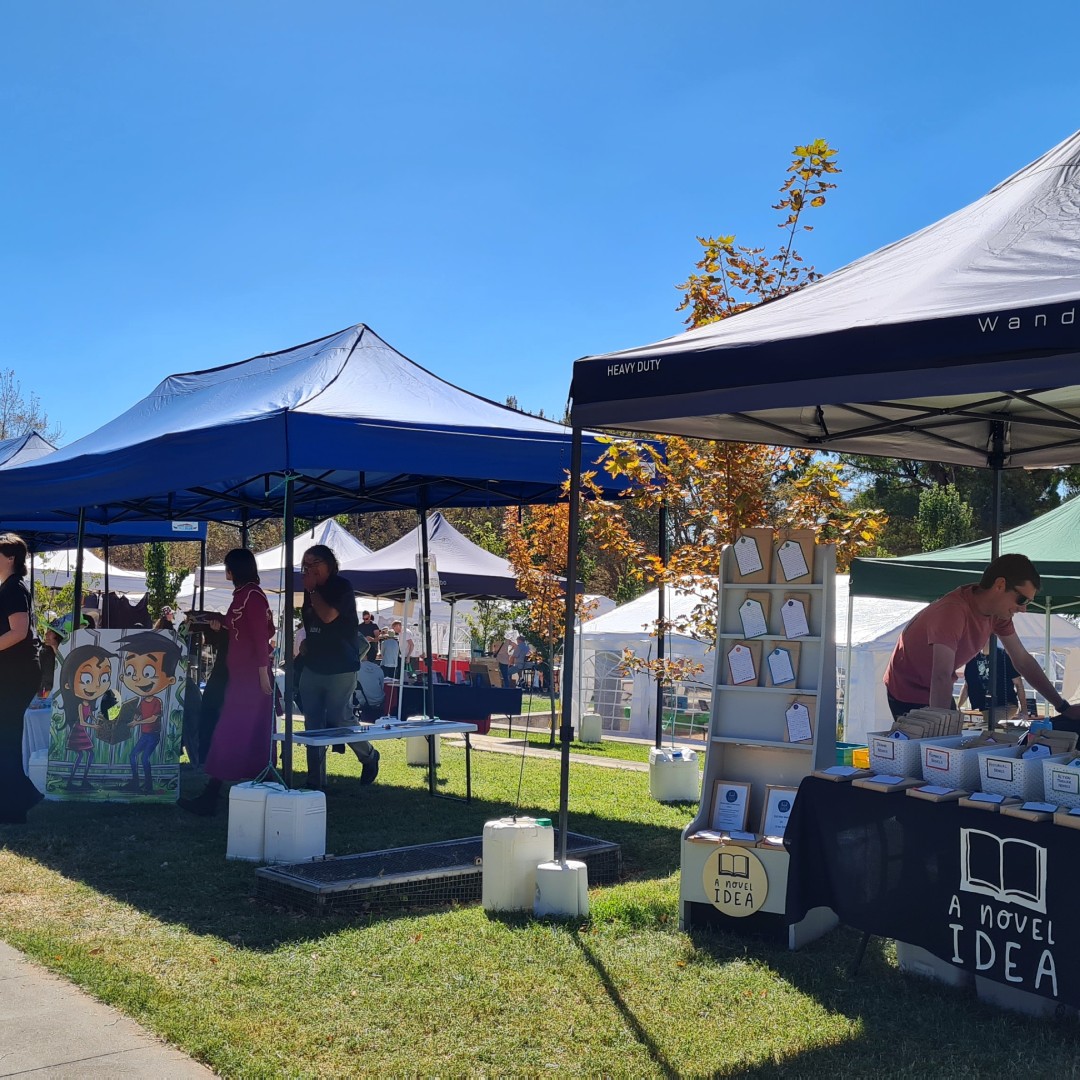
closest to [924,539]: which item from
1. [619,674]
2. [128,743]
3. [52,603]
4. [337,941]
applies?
[619,674]

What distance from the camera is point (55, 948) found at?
5004 mm

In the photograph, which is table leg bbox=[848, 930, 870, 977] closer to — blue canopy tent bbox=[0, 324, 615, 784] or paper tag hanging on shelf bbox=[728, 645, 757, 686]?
paper tag hanging on shelf bbox=[728, 645, 757, 686]

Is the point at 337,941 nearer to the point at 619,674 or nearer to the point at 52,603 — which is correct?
the point at 619,674

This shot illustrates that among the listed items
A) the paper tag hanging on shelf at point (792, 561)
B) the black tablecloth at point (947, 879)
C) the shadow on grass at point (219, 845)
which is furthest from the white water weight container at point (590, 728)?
the black tablecloth at point (947, 879)

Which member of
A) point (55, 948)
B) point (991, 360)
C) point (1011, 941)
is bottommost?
point (55, 948)

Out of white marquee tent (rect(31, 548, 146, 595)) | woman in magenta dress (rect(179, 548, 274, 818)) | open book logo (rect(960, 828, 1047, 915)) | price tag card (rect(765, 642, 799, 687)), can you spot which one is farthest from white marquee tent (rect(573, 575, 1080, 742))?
white marquee tent (rect(31, 548, 146, 595))

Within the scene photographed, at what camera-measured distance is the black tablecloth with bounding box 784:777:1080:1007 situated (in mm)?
3918

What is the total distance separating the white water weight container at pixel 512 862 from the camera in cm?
563

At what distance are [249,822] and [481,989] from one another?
2.67m

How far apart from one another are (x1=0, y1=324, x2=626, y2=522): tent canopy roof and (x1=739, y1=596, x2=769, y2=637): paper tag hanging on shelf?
8.33 ft

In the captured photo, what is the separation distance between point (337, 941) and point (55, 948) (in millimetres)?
1215

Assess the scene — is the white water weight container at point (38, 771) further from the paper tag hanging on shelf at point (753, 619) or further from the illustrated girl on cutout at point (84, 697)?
the paper tag hanging on shelf at point (753, 619)

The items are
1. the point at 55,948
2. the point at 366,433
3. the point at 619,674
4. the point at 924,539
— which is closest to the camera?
the point at 55,948

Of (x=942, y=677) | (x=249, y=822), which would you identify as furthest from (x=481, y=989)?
(x=249, y=822)
